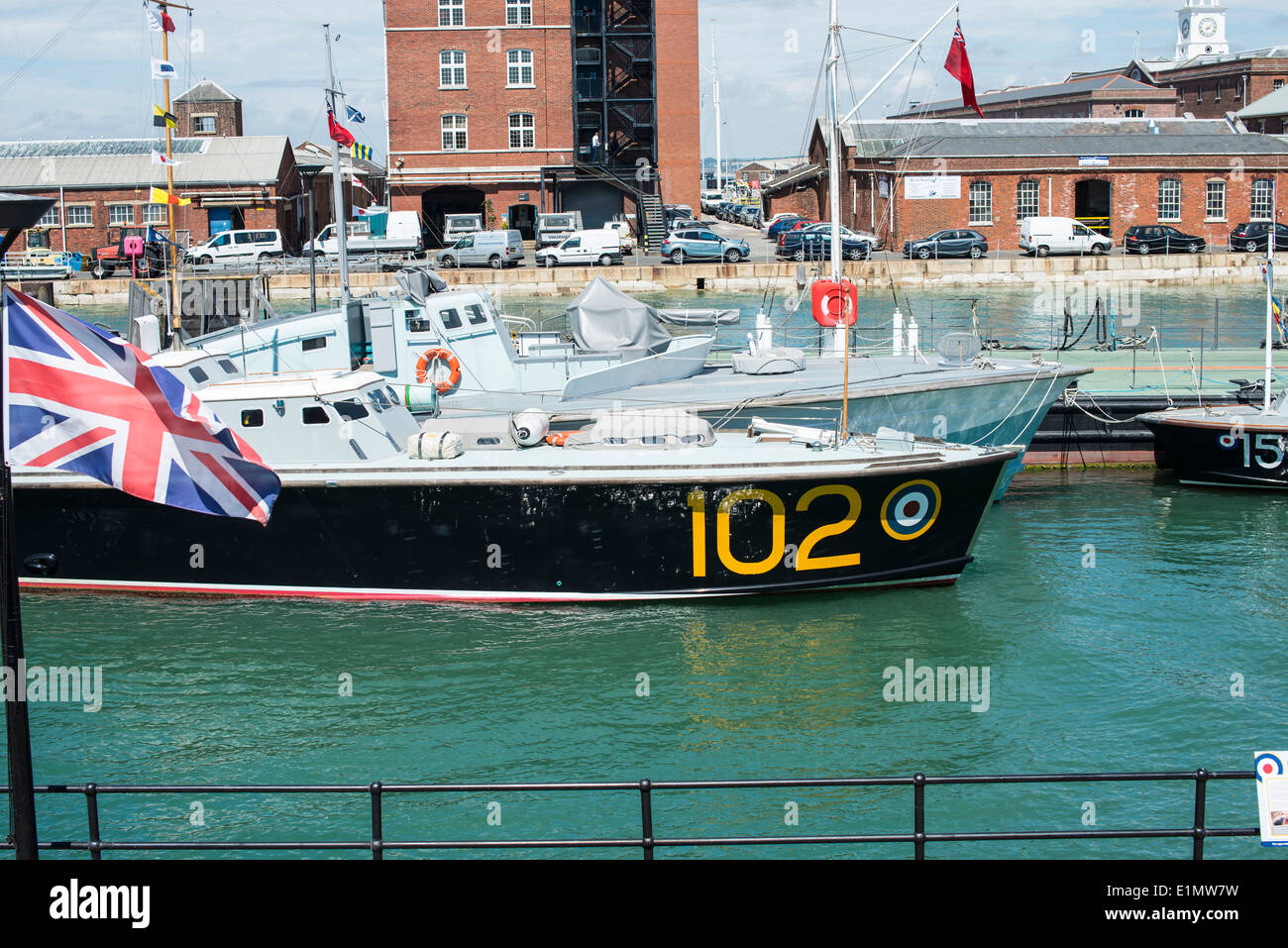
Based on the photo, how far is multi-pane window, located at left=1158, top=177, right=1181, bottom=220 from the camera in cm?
6197

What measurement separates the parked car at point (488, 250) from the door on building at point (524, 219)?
28.6ft

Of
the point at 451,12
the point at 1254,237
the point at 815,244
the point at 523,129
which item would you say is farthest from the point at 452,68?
the point at 1254,237

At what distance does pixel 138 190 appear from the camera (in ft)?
202

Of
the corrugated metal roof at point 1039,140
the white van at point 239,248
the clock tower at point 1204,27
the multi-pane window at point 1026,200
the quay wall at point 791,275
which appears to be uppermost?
the clock tower at point 1204,27

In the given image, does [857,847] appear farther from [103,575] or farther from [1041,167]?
[1041,167]

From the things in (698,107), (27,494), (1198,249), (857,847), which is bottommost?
(857,847)

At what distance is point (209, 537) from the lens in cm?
1741

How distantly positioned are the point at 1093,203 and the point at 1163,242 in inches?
357

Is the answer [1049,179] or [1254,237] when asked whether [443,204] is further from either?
[1254,237]

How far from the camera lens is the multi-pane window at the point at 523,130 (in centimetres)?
6412

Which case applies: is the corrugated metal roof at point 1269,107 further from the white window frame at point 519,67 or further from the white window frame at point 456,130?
the white window frame at point 456,130

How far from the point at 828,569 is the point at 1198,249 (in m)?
47.2

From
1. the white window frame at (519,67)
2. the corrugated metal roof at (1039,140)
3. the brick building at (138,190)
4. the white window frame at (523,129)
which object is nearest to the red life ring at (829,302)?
the corrugated metal roof at (1039,140)

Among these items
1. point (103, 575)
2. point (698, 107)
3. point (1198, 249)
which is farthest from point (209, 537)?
point (698, 107)
